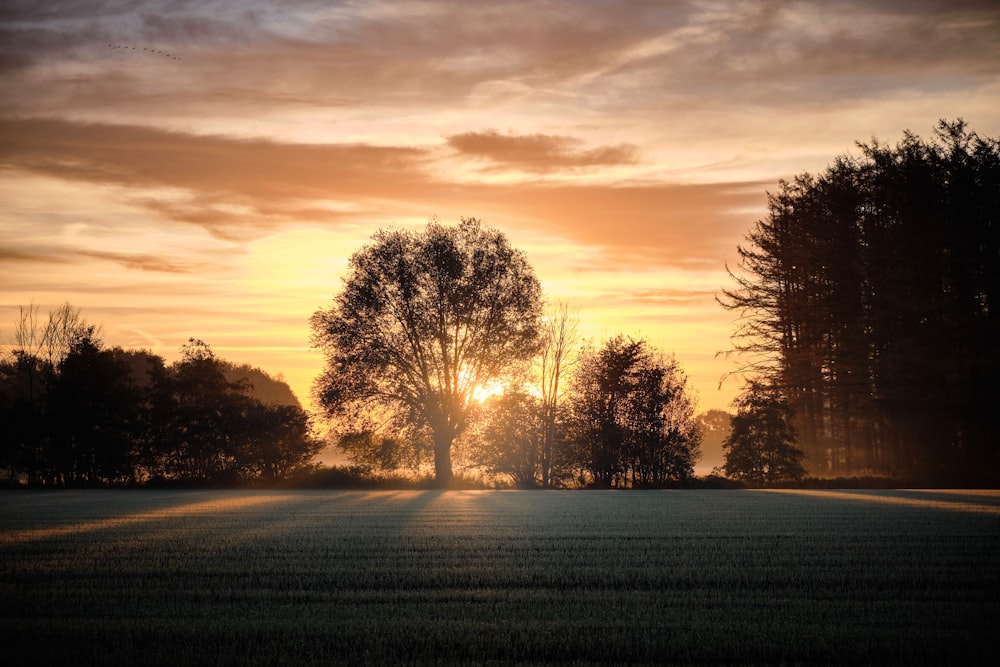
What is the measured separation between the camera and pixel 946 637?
7.80 m

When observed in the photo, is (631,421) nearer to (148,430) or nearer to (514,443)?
(514,443)

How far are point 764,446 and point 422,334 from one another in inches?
721

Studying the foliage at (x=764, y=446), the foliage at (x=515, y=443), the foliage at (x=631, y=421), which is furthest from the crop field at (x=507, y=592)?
→ the foliage at (x=515, y=443)

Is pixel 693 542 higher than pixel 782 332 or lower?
lower

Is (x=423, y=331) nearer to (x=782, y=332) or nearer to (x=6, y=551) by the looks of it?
(x=782, y=332)

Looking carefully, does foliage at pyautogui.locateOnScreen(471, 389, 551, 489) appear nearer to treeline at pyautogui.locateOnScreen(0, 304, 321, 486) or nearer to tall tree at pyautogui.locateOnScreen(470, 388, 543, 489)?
tall tree at pyautogui.locateOnScreen(470, 388, 543, 489)

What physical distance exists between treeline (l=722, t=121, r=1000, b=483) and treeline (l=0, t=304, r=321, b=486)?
28.7 meters

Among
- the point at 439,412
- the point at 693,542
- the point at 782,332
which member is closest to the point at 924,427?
the point at 782,332

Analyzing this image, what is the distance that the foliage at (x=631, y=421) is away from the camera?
147ft

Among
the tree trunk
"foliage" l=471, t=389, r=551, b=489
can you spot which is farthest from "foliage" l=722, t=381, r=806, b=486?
the tree trunk

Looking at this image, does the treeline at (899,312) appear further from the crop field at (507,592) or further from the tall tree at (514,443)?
the crop field at (507,592)

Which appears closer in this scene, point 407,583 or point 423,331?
point 407,583

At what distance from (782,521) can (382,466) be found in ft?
95.8

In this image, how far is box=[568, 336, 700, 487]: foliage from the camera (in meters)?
44.9
